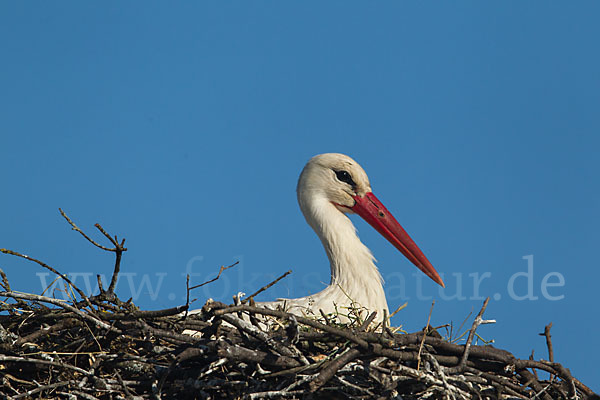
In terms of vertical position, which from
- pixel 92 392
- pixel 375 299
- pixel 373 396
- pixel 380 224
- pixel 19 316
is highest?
pixel 380 224

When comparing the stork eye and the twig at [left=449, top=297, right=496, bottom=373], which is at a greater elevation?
the stork eye

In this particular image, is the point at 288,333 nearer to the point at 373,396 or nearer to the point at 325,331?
the point at 325,331

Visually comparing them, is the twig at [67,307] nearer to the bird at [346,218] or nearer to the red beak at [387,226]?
the bird at [346,218]

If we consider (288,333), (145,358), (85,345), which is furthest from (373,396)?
(85,345)

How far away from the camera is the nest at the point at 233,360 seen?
2.59 meters

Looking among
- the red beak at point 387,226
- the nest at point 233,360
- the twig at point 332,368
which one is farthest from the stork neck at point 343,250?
the twig at point 332,368

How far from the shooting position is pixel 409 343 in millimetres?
2721

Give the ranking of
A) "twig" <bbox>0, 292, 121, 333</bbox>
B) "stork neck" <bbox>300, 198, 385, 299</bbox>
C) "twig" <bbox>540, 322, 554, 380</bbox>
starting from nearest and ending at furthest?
"twig" <bbox>0, 292, 121, 333</bbox>
"twig" <bbox>540, 322, 554, 380</bbox>
"stork neck" <bbox>300, 198, 385, 299</bbox>

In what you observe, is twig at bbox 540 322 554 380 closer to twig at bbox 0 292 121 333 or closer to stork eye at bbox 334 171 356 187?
twig at bbox 0 292 121 333

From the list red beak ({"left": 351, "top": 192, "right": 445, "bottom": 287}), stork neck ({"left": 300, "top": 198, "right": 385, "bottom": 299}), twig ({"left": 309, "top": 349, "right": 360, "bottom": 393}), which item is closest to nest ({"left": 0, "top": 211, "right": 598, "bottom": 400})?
twig ({"left": 309, "top": 349, "right": 360, "bottom": 393})

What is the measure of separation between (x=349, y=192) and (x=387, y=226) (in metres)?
0.29

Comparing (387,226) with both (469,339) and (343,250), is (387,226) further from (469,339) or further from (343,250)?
(469,339)

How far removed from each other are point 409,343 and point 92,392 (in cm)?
110

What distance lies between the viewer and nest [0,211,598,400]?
2.59m
